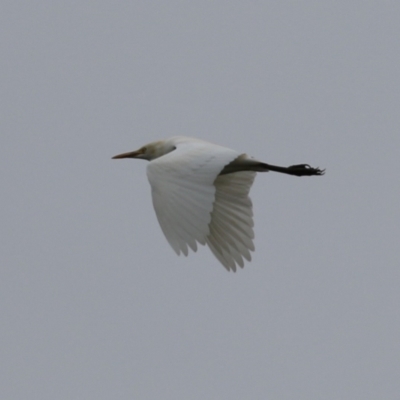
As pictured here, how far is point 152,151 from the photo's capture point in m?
13.9

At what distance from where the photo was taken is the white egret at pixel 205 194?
10.5 meters

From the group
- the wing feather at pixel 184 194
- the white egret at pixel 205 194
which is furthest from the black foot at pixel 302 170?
the wing feather at pixel 184 194

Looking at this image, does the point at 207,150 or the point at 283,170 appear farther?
the point at 283,170

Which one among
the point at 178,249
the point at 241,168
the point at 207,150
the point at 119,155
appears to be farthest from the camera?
the point at 119,155

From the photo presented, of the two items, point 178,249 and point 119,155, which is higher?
point 119,155

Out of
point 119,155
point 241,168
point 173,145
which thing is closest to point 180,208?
point 241,168

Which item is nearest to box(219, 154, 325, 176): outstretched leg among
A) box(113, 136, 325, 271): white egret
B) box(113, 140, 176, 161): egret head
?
box(113, 136, 325, 271): white egret

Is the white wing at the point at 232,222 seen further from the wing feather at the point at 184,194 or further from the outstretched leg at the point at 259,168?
the wing feather at the point at 184,194

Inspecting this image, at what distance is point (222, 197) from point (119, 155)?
2.13 metres

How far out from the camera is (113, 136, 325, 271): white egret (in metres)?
10.5

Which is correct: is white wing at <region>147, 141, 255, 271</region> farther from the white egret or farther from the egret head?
the egret head

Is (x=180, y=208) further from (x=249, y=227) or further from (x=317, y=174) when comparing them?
(x=317, y=174)

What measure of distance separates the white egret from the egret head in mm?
14

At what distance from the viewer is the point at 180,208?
34.4ft
